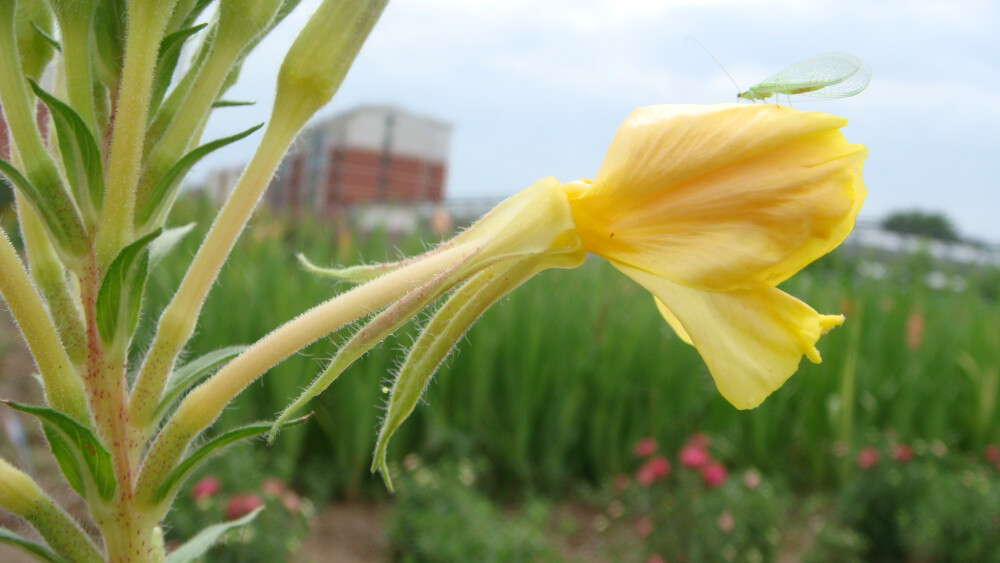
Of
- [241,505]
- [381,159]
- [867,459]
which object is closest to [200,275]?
[241,505]

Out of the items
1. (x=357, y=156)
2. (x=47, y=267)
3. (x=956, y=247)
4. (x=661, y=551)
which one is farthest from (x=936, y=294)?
(x=357, y=156)

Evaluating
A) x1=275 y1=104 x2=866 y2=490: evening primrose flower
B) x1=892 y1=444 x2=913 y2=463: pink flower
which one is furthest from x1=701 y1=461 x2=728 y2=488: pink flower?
x1=275 y1=104 x2=866 y2=490: evening primrose flower

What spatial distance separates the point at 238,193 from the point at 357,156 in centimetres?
1154

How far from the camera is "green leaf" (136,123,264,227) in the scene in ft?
1.52

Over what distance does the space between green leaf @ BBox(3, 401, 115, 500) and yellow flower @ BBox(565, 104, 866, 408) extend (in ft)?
0.97

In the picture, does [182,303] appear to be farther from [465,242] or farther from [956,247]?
[956,247]

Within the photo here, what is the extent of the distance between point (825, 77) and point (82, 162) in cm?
46

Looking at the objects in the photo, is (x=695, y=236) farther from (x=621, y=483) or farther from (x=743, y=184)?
(x=621, y=483)

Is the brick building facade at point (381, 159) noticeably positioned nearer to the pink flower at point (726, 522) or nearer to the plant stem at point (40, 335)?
the pink flower at point (726, 522)

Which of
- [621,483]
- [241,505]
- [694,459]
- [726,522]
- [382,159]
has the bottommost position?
[382,159]

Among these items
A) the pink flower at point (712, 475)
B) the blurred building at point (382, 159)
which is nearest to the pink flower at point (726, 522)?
the pink flower at point (712, 475)

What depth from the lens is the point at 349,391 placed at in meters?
3.07

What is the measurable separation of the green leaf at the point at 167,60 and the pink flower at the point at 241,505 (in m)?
1.95

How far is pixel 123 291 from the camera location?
0.45m
